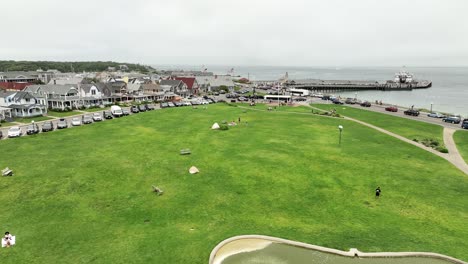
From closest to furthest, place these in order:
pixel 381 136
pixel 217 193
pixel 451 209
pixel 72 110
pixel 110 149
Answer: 1. pixel 451 209
2. pixel 217 193
3. pixel 110 149
4. pixel 381 136
5. pixel 72 110

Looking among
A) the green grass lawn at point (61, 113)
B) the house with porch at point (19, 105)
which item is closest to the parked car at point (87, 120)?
the green grass lawn at point (61, 113)

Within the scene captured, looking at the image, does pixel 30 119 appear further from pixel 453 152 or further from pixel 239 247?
pixel 453 152

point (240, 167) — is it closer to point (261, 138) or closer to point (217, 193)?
point (217, 193)

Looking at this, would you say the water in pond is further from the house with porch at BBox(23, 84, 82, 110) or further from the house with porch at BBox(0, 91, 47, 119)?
the house with porch at BBox(23, 84, 82, 110)

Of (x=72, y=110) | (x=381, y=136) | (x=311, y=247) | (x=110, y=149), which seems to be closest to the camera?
(x=311, y=247)

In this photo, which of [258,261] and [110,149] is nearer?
[258,261]

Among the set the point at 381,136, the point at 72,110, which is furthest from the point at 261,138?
the point at 72,110
